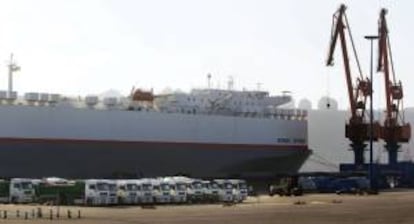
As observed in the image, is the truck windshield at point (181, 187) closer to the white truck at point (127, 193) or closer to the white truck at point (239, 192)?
the white truck at point (127, 193)

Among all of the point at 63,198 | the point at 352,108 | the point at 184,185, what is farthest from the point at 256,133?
the point at 63,198

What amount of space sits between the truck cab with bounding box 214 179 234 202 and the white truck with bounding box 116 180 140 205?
19.5 ft

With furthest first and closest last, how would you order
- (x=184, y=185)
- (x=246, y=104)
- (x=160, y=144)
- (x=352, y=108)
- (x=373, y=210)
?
(x=246, y=104) → (x=352, y=108) → (x=160, y=144) → (x=184, y=185) → (x=373, y=210)

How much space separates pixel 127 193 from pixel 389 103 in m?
46.3

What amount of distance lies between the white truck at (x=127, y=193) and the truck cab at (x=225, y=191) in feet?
19.5

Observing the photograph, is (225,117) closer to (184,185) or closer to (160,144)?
(160,144)

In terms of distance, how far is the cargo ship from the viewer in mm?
70250

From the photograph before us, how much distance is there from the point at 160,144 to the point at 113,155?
5.95 meters

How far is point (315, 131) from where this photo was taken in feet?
326

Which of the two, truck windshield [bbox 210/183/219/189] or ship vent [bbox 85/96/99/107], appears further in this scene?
ship vent [bbox 85/96/99/107]

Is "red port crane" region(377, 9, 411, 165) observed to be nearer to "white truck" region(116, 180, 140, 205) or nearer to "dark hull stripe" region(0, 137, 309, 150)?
"dark hull stripe" region(0, 137, 309, 150)

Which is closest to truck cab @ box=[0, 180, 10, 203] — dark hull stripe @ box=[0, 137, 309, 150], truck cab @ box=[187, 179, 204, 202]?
truck cab @ box=[187, 179, 204, 202]

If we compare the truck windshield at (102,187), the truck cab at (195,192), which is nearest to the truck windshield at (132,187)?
the truck windshield at (102,187)

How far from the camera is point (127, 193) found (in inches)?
1884
